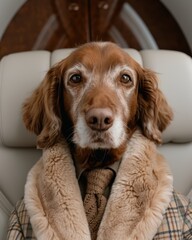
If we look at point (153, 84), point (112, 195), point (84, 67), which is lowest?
point (112, 195)

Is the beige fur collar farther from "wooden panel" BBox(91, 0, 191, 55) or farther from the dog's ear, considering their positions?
"wooden panel" BBox(91, 0, 191, 55)

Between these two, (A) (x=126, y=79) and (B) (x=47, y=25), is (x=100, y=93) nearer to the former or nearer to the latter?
(A) (x=126, y=79)

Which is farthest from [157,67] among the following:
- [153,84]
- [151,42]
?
[151,42]

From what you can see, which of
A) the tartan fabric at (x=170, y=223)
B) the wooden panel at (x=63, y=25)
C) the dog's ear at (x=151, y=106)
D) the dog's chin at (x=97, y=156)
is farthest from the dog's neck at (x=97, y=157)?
the wooden panel at (x=63, y=25)

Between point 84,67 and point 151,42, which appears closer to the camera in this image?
point 84,67

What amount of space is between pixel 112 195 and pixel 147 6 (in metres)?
1.31

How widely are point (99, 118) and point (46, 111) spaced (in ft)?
0.84

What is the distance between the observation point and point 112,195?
1.36m

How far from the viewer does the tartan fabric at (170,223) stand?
138cm

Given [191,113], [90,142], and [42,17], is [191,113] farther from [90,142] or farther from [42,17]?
[42,17]

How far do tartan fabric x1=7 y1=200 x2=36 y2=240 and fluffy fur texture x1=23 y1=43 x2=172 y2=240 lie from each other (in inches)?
3.2

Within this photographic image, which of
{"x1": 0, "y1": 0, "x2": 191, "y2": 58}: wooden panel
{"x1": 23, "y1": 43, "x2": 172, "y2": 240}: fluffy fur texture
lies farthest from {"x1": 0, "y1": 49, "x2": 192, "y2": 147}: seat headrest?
{"x1": 0, "y1": 0, "x2": 191, "y2": 58}: wooden panel

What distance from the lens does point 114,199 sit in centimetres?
135

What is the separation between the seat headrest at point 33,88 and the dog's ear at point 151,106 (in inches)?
4.5
